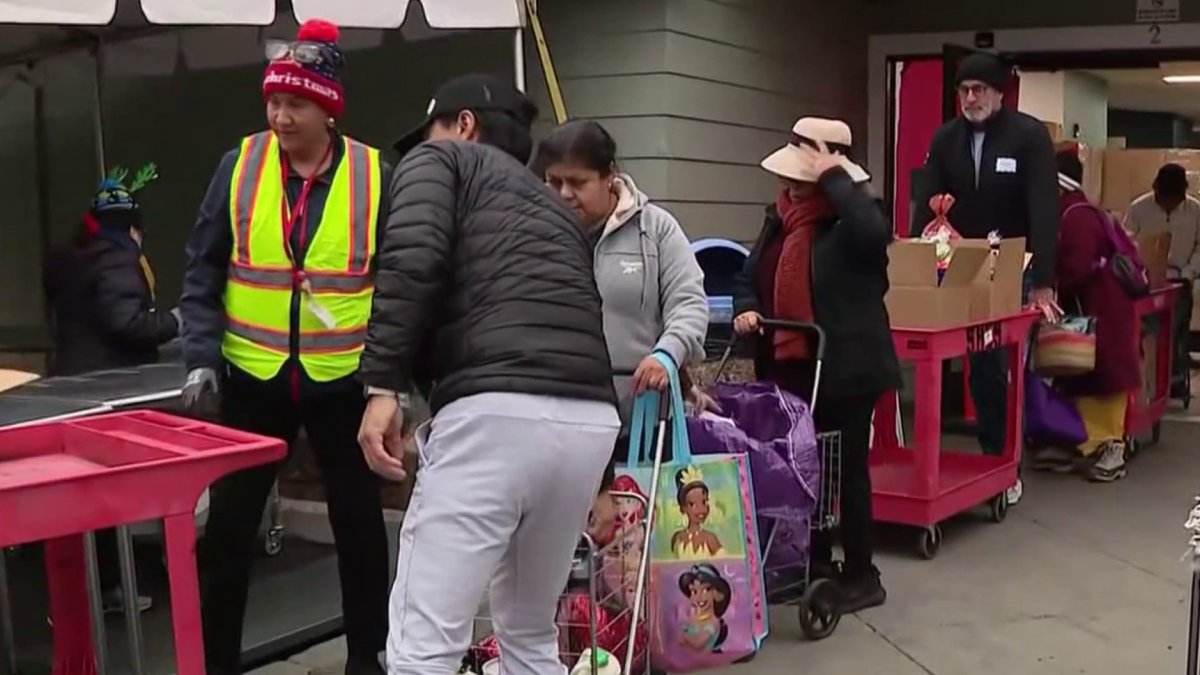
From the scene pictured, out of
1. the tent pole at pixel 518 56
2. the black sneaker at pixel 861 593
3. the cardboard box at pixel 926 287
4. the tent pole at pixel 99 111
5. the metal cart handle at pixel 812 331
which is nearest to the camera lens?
the metal cart handle at pixel 812 331

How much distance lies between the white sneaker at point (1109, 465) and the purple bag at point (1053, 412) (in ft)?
0.47

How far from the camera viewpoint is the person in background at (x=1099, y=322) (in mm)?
7133

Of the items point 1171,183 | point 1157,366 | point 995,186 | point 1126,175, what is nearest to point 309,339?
point 995,186

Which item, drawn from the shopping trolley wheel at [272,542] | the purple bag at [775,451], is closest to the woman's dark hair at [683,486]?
the purple bag at [775,451]

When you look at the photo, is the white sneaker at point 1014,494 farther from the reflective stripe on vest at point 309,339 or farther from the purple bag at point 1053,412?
the reflective stripe on vest at point 309,339

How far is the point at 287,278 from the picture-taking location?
12.1 ft

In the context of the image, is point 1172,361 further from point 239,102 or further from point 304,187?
point 304,187

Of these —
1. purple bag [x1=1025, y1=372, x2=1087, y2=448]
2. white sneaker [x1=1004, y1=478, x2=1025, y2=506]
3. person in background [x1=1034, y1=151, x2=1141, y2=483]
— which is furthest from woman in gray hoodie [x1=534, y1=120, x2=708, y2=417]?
purple bag [x1=1025, y1=372, x2=1087, y2=448]

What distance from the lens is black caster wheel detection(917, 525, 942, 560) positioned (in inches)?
224

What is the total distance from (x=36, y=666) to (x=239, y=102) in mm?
4767

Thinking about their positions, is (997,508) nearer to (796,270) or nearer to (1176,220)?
(796,270)

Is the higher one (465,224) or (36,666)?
(465,224)

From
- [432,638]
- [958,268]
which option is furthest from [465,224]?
[958,268]

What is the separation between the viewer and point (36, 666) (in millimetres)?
4340
